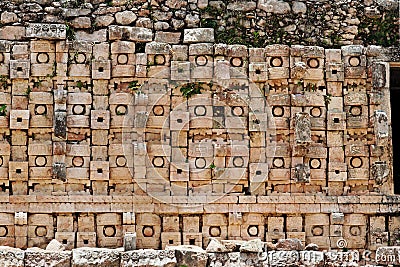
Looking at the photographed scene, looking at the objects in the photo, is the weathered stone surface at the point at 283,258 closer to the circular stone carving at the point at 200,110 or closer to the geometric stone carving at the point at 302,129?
the geometric stone carving at the point at 302,129

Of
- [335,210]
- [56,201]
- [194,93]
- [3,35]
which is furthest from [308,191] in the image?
[3,35]

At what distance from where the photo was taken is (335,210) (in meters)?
16.3

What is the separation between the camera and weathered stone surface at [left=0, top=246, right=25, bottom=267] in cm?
1365

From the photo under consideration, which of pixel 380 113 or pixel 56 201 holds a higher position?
pixel 380 113

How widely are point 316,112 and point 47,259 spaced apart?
19.8 ft

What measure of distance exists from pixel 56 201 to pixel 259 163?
12.8 ft

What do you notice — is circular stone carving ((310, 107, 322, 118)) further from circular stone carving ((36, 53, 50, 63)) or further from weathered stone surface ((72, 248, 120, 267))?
circular stone carving ((36, 53, 50, 63))

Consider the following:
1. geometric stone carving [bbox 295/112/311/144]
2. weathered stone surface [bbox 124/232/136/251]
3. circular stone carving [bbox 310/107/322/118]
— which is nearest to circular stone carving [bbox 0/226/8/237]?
weathered stone surface [bbox 124/232/136/251]

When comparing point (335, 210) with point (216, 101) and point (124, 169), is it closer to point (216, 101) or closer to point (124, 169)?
point (216, 101)

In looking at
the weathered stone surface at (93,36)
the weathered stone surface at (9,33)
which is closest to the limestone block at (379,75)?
the weathered stone surface at (93,36)

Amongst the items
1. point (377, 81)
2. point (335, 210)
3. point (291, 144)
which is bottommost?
point (335, 210)

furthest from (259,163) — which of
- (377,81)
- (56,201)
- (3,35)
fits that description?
(3,35)

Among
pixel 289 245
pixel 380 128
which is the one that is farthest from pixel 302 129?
pixel 289 245

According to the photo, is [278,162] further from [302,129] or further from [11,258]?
[11,258]
